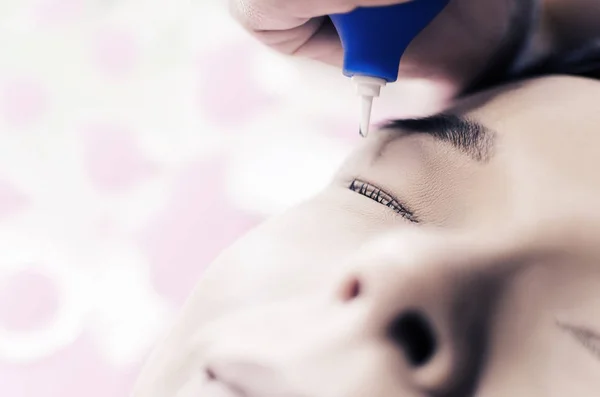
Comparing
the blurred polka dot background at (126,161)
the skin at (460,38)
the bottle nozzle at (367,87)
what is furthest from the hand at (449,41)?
the blurred polka dot background at (126,161)

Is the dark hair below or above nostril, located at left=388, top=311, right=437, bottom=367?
above

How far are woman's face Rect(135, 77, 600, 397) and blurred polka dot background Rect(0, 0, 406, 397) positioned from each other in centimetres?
33

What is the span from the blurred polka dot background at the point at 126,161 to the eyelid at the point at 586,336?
55 centimetres

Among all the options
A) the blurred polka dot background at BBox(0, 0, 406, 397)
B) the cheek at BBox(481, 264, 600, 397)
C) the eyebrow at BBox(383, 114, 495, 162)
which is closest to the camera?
the cheek at BBox(481, 264, 600, 397)

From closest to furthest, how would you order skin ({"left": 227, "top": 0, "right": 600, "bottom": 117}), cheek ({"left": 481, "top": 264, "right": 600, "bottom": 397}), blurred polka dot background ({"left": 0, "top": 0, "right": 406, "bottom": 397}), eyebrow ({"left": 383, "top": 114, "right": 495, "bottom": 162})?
cheek ({"left": 481, "top": 264, "right": 600, "bottom": 397}) → eyebrow ({"left": 383, "top": 114, "right": 495, "bottom": 162}) → skin ({"left": 227, "top": 0, "right": 600, "bottom": 117}) → blurred polka dot background ({"left": 0, "top": 0, "right": 406, "bottom": 397})

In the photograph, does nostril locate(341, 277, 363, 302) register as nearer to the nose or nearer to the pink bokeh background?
the nose

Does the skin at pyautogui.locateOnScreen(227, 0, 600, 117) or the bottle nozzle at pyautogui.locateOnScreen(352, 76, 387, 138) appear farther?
the skin at pyautogui.locateOnScreen(227, 0, 600, 117)

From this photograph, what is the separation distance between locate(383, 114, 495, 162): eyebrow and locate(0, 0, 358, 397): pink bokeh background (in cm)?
39

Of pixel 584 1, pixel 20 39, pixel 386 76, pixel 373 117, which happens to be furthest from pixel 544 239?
pixel 20 39

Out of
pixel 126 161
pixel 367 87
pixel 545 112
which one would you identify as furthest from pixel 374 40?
pixel 126 161

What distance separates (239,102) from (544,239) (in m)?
0.65

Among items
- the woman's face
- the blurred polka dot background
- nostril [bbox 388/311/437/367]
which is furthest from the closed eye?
the blurred polka dot background

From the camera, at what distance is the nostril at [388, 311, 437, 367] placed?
439mm

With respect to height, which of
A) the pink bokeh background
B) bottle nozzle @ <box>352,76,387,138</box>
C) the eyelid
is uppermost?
bottle nozzle @ <box>352,76,387,138</box>
